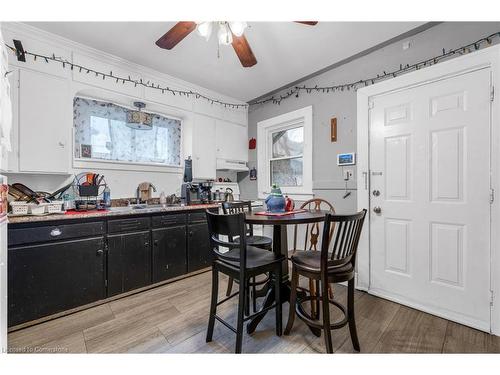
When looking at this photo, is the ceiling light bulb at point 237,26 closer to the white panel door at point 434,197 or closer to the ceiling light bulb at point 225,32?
the ceiling light bulb at point 225,32

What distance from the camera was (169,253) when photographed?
266 centimetres

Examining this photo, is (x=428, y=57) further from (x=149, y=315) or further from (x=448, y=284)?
(x=149, y=315)

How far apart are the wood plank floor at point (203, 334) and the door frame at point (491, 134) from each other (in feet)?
1.22

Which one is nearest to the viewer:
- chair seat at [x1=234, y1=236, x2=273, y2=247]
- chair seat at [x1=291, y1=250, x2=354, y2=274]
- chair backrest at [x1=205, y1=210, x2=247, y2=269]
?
chair backrest at [x1=205, y1=210, x2=247, y2=269]

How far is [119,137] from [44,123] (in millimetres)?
835

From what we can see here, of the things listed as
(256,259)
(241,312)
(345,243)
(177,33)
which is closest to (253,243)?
(256,259)

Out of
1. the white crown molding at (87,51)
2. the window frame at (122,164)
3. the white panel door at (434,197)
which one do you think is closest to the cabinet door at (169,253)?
the window frame at (122,164)

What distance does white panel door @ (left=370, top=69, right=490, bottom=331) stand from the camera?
183 centimetres

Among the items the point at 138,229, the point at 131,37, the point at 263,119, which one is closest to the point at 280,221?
the point at 138,229

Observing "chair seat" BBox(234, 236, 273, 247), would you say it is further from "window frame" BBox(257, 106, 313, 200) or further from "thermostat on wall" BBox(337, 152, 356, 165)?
"thermostat on wall" BBox(337, 152, 356, 165)

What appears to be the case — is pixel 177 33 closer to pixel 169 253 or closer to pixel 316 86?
pixel 316 86

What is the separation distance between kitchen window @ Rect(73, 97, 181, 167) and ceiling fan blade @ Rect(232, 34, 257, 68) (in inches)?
67.8

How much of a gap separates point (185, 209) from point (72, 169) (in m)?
1.28

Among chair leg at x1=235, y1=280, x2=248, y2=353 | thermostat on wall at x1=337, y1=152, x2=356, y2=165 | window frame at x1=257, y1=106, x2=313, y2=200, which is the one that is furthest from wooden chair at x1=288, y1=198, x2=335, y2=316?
chair leg at x1=235, y1=280, x2=248, y2=353
